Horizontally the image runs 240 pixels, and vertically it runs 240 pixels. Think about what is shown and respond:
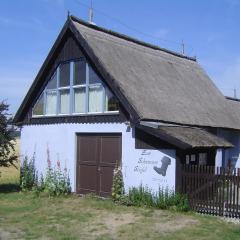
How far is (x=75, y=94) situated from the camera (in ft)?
60.3

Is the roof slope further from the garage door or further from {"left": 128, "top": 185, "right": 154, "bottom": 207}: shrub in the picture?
{"left": 128, "top": 185, "right": 154, "bottom": 207}: shrub

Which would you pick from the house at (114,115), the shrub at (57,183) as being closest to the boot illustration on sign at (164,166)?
the house at (114,115)

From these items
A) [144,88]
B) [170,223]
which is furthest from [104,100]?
[170,223]

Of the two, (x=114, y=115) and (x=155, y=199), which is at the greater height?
(x=114, y=115)

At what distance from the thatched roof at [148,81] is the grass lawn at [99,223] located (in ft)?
10.7

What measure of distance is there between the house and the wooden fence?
438 millimetres

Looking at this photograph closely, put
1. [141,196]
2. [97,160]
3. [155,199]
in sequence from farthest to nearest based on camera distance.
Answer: [97,160] < [141,196] < [155,199]

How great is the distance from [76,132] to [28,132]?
10.5ft

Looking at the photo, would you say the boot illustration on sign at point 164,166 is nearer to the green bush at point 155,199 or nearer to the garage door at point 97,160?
the green bush at point 155,199

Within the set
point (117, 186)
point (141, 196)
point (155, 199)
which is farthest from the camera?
point (117, 186)

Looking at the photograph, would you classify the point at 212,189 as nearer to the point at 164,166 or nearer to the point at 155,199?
the point at 164,166

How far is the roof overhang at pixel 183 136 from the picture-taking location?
14.1 metres

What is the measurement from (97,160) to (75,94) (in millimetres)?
2890

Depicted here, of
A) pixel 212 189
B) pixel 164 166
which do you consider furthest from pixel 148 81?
pixel 212 189
